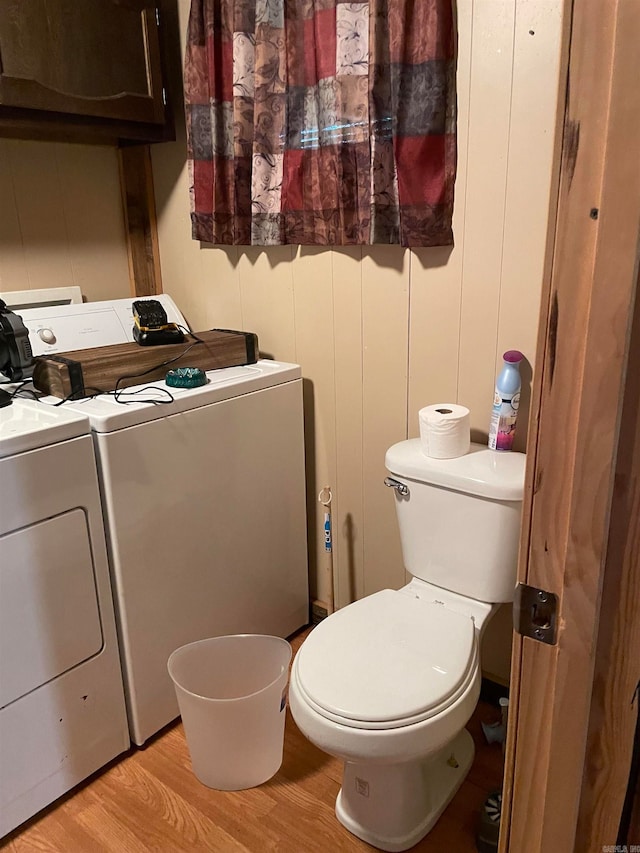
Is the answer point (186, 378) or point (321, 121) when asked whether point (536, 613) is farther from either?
point (321, 121)

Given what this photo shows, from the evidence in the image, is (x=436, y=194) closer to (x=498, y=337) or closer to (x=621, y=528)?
(x=498, y=337)

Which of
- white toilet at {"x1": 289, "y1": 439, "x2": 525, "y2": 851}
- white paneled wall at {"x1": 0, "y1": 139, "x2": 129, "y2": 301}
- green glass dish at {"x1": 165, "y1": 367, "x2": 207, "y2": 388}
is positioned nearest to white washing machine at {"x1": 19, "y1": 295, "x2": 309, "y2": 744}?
green glass dish at {"x1": 165, "y1": 367, "x2": 207, "y2": 388}

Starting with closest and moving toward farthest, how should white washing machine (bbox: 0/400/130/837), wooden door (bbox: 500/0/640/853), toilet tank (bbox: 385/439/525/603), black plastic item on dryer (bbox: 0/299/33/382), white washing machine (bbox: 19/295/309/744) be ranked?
1. wooden door (bbox: 500/0/640/853)
2. white washing machine (bbox: 0/400/130/837)
3. toilet tank (bbox: 385/439/525/603)
4. white washing machine (bbox: 19/295/309/744)
5. black plastic item on dryer (bbox: 0/299/33/382)

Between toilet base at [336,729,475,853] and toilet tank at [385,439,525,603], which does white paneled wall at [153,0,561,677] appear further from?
toilet base at [336,729,475,853]

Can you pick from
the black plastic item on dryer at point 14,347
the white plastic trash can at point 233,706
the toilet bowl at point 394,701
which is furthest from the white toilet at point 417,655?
the black plastic item on dryer at point 14,347

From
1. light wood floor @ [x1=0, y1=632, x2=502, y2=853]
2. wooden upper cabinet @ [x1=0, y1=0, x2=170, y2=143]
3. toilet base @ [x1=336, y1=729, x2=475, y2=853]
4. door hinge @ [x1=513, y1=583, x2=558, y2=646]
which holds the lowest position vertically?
light wood floor @ [x1=0, y1=632, x2=502, y2=853]

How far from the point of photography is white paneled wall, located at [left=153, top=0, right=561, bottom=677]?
58.7 inches

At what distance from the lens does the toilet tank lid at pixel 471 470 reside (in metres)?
1.50

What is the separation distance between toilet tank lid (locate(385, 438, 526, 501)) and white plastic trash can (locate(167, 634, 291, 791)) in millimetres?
608

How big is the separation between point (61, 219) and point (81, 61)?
1.77 ft

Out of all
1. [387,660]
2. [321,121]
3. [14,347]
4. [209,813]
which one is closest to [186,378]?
[14,347]

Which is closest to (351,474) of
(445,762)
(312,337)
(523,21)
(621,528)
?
(312,337)

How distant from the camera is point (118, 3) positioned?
6.20 feet

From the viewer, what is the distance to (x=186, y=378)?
1789 millimetres
